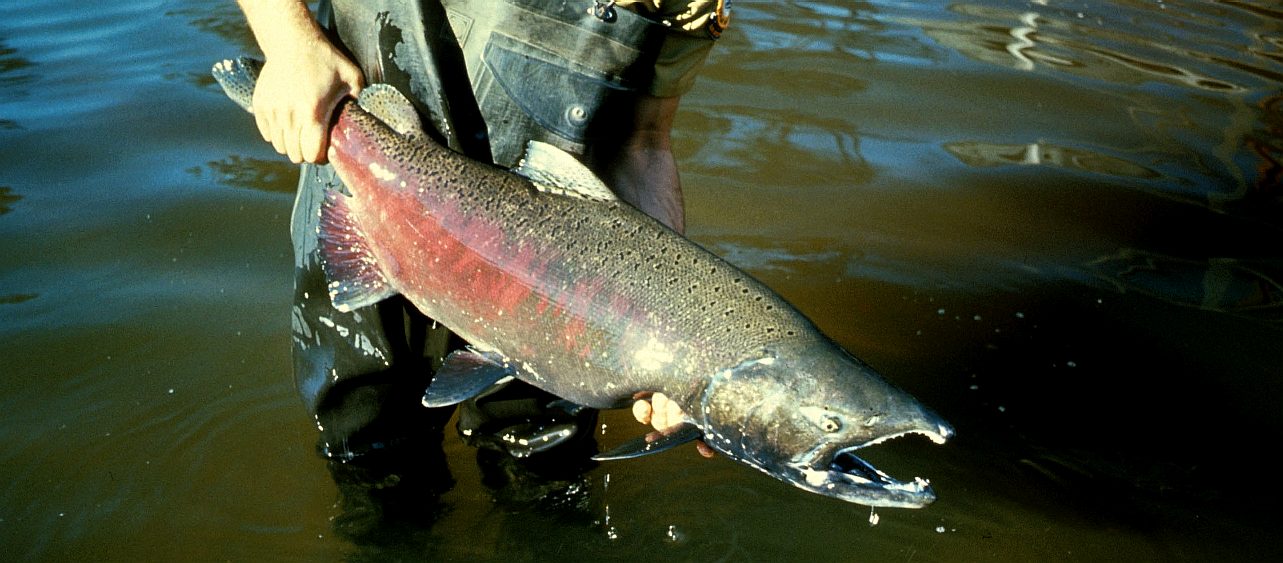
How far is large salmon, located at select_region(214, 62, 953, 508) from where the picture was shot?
2.14 metres

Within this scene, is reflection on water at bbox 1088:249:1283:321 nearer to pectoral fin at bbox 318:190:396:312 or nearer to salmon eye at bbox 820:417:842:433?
salmon eye at bbox 820:417:842:433

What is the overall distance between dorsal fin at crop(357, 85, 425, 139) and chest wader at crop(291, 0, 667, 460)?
0.18 meters

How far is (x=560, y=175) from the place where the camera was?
8.16 ft

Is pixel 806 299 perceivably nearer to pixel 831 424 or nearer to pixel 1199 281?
pixel 1199 281

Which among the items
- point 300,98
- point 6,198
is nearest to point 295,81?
point 300,98

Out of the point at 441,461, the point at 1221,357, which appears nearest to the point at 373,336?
the point at 441,461

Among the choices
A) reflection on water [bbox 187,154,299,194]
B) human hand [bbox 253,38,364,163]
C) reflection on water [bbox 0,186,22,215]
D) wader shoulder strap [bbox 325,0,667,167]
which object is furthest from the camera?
reflection on water [bbox 187,154,299,194]

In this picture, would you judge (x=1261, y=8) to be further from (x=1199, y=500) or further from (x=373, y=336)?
(x=373, y=336)

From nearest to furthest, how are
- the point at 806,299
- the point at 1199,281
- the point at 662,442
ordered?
the point at 662,442 → the point at 806,299 → the point at 1199,281

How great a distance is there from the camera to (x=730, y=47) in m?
7.40

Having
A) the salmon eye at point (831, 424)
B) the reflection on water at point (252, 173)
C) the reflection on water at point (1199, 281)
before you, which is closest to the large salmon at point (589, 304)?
the salmon eye at point (831, 424)

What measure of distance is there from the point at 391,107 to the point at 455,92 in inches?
9.2

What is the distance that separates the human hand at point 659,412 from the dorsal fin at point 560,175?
45cm

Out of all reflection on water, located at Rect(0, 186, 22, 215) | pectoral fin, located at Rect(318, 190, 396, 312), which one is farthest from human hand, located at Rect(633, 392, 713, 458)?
reflection on water, located at Rect(0, 186, 22, 215)
